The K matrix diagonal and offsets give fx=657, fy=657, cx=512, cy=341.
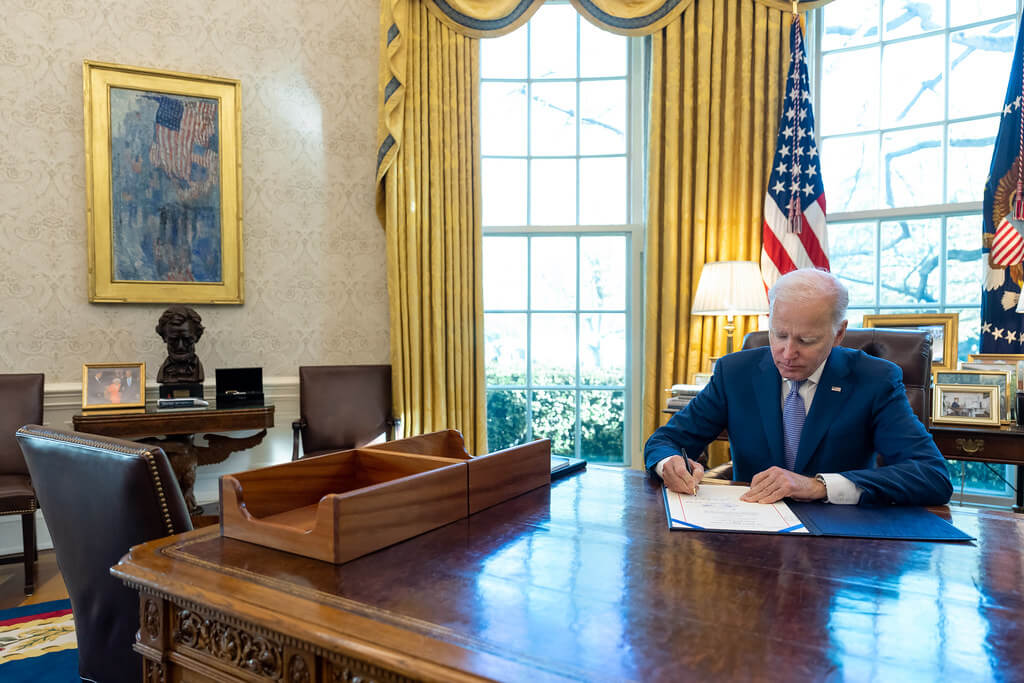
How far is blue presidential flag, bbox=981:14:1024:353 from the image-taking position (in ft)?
11.0

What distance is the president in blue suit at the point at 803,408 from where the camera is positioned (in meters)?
1.78

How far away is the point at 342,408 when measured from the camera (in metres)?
4.09

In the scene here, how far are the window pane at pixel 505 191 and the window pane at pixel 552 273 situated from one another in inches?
9.5

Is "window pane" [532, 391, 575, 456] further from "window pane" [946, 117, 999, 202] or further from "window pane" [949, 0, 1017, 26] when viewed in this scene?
"window pane" [949, 0, 1017, 26]

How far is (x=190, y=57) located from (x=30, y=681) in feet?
11.2

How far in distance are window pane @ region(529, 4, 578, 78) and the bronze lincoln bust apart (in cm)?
277

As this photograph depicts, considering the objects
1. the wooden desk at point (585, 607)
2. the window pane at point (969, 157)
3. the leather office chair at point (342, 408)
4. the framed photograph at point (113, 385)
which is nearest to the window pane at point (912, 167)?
the window pane at point (969, 157)

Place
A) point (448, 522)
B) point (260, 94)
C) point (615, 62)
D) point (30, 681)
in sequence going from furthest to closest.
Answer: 1. point (615, 62)
2. point (260, 94)
3. point (30, 681)
4. point (448, 522)

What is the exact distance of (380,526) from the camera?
3.76 feet

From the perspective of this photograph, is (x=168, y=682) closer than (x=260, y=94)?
Yes

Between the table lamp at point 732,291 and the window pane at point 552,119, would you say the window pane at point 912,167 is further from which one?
the window pane at point 552,119

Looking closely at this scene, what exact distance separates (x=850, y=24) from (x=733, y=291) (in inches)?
76.9

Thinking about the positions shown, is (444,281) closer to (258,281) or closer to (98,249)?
(258,281)

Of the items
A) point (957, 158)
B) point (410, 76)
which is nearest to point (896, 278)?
point (957, 158)
